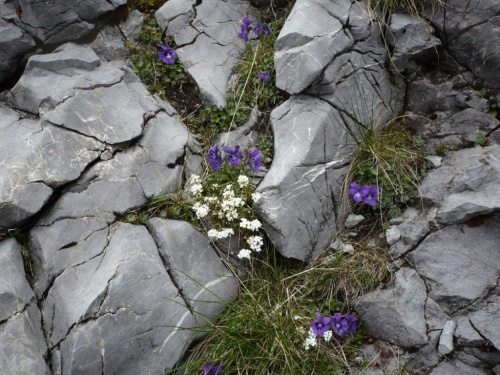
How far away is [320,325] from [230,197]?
122 cm

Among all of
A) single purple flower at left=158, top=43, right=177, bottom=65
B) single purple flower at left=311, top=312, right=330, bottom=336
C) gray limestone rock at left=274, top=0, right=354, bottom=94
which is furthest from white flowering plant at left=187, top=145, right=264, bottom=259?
single purple flower at left=158, top=43, right=177, bottom=65

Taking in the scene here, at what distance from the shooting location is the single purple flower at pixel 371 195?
4289mm

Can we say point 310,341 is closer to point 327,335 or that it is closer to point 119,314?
point 327,335

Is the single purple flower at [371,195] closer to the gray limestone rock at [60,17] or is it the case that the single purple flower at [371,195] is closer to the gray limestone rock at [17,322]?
the gray limestone rock at [17,322]

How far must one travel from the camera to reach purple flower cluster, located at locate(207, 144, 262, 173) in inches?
170

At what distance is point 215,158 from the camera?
14.3 feet

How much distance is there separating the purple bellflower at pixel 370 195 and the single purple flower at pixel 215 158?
1.22 m

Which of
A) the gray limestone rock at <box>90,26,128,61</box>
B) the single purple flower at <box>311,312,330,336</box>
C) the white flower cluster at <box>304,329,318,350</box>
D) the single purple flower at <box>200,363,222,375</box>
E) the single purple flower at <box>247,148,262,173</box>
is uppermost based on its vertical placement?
the gray limestone rock at <box>90,26,128,61</box>

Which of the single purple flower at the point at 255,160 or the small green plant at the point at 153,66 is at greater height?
the small green plant at the point at 153,66

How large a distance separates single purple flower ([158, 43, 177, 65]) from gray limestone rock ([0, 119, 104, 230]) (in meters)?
1.10

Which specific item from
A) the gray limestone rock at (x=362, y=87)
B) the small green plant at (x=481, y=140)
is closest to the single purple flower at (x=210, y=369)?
the gray limestone rock at (x=362, y=87)

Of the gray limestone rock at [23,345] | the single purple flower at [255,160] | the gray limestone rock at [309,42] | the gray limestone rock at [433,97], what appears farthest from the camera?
the gray limestone rock at [433,97]

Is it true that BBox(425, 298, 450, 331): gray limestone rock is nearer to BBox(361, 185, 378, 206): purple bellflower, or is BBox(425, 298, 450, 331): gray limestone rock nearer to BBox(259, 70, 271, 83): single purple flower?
BBox(361, 185, 378, 206): purple bellflower

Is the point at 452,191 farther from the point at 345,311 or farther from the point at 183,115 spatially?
the point at 183,115
